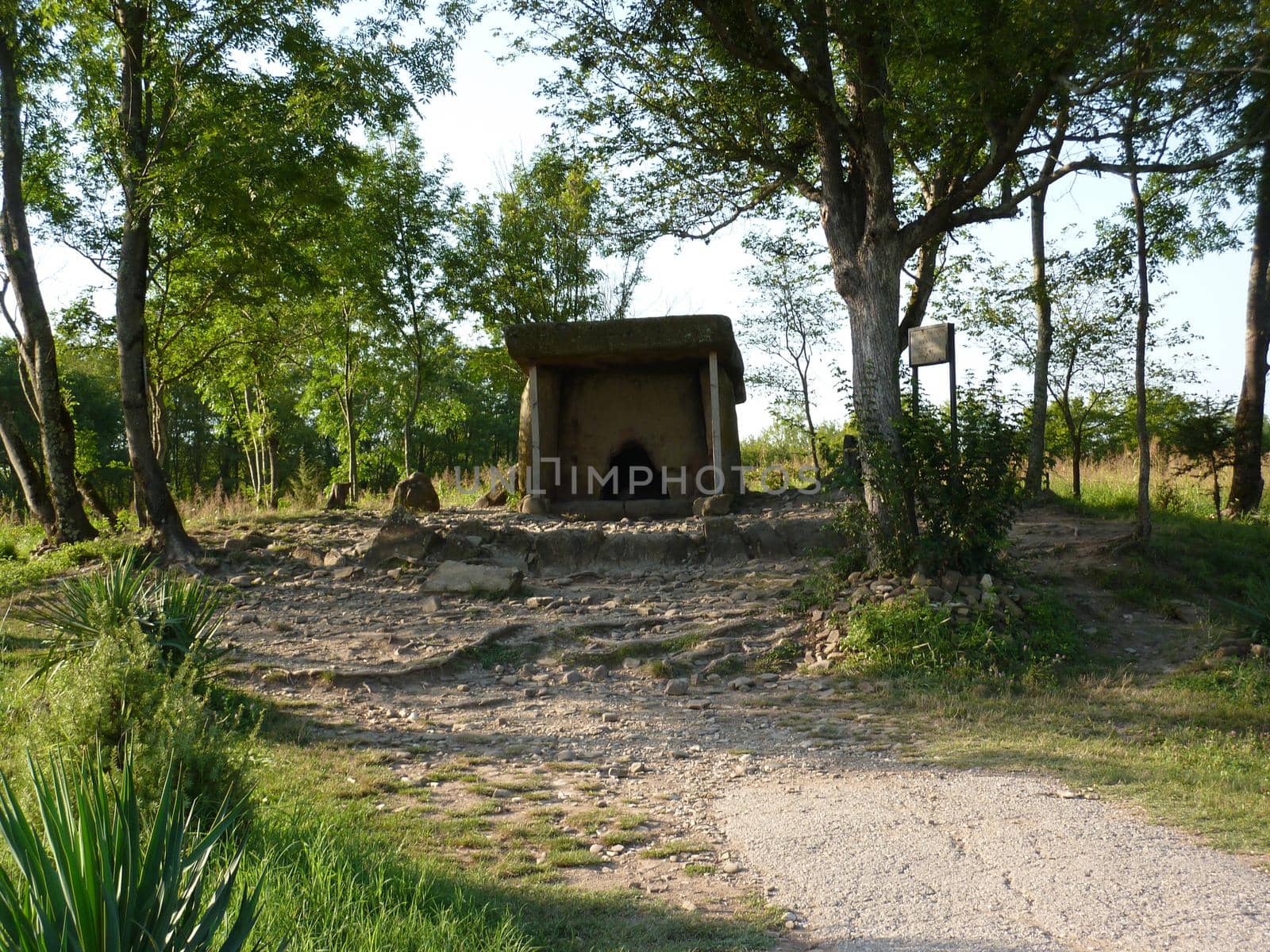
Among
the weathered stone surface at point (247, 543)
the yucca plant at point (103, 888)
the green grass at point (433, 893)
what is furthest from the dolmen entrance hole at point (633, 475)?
the yucca plant at point (103, 888)

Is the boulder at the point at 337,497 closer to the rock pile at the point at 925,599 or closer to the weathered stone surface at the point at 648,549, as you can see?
the weathered stone surface at the point at 648,549

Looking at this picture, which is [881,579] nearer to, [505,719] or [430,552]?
[505,719]

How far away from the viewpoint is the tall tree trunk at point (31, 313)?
37.9 feet

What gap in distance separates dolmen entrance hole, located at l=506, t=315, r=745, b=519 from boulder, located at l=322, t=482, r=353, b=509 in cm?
332

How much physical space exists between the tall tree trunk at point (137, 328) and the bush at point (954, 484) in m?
7.49

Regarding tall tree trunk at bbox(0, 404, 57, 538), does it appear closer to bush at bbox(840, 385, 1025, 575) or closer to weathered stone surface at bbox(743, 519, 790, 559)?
weathered stone surface at bbox(743, 519, 790, 559)

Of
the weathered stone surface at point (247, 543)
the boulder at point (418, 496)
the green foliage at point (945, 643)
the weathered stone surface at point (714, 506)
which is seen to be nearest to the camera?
the green foliage at point (945, 643)

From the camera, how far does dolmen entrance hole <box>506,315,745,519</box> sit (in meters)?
12.5

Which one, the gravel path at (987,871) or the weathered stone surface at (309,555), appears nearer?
the gravel path at (987,871)

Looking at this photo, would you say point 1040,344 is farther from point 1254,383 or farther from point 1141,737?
point 1141,737

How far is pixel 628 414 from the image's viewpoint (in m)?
13.6

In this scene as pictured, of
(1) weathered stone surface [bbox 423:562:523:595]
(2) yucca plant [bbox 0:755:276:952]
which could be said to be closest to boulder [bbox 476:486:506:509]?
(1) weathered stone surface [bbox 423:562:523:595]

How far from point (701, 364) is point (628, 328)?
49.5 inches

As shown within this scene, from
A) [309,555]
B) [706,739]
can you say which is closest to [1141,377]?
[706,739]
